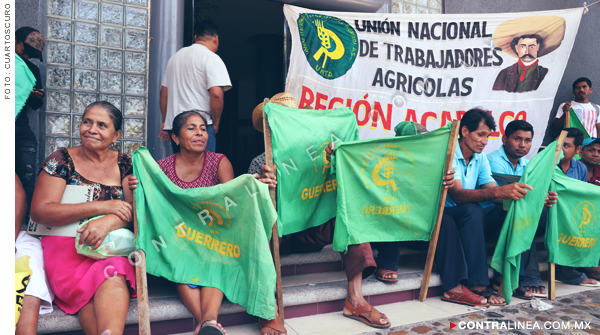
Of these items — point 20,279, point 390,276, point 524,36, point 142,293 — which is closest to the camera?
point 20,279

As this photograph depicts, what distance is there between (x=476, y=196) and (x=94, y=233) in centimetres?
275

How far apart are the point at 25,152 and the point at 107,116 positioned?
107 centimetres

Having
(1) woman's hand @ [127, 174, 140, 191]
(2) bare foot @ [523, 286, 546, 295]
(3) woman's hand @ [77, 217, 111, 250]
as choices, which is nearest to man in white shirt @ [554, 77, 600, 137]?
(2) bare foot @ [523, 286, 546, 295]

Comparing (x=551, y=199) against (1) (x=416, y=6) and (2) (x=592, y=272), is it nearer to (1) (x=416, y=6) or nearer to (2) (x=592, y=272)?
(2) (x=592, y=272)

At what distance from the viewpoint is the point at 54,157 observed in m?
2.41

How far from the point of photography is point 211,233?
252 cm

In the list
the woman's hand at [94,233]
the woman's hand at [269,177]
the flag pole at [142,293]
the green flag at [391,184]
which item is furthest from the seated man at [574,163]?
the woman's hand at [94,233]

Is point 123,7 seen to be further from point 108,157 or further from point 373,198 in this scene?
point 373,198

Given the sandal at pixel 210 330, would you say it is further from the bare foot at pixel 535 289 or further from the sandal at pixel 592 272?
the sandal at pixel 592 272

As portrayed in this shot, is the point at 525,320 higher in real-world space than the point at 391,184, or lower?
lower

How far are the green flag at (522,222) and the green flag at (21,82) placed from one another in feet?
11.9

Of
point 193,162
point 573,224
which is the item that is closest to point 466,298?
point 573,224

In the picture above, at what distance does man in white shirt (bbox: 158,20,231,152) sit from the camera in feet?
12.1

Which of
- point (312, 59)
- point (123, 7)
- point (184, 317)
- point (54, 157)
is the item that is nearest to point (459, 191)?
point (312, 59)
